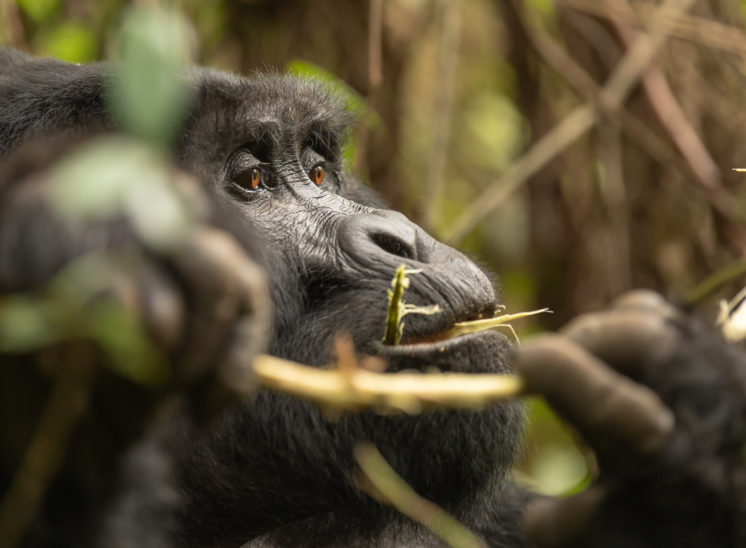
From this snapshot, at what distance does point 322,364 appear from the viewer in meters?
1.98

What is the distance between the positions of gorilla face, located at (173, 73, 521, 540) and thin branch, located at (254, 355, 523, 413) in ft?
2.06

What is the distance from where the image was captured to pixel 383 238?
→ 217 cm

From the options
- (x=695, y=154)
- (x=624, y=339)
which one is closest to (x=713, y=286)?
(x=624, y=339)

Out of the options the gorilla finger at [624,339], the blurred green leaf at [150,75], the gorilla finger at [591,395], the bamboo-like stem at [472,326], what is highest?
the blurred green leaf at [150,75]

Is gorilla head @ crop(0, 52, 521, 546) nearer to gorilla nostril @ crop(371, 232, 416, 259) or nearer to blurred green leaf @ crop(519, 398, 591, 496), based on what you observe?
gorilla nostril @ crop(371, 232, 416, 259)

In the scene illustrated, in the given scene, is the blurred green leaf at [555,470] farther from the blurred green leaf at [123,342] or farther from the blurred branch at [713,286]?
the blurred green leaf at [123,342]

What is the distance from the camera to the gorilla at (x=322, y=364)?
1.26m

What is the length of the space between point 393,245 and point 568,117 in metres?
2.67

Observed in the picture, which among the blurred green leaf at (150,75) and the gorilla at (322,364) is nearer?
the blurred green leaf at (150,75)

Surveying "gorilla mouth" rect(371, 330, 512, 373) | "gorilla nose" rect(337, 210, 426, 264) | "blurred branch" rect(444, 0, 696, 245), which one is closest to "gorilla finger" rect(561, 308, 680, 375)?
"gorilla mouth" rect(371, 330, 512, 373)

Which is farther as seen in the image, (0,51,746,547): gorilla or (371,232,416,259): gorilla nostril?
(371,232,416,259): gorilla nostril

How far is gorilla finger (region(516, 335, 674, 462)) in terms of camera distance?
1303 mm

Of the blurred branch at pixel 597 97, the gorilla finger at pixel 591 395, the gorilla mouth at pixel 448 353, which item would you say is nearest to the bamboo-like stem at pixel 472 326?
the gorilla mouth at pixel 448 353

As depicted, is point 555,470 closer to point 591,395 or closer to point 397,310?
point 397,310
